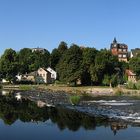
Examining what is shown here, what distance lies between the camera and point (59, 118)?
5700 centimetres

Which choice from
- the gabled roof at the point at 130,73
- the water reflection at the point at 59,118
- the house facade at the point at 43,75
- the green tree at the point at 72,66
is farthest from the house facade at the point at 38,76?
the water reflection at the point at 59,118

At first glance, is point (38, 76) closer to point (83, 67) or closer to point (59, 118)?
point (83, 67)

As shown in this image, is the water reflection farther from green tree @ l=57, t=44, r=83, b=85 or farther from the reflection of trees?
green tree @ l=57, t=44, r=83, b=85

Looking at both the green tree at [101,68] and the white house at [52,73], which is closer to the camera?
the green tree at [101,68]

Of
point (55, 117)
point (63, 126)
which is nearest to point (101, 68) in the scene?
→ point (55, 117)

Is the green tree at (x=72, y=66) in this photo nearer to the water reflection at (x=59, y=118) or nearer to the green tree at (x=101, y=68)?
the green tree at (x=101, y=68)

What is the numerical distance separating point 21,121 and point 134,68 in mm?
105685

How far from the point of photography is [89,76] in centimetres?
13600

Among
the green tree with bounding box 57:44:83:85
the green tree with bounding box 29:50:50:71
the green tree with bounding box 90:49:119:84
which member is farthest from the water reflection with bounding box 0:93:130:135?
the green tree with bounding box 29:50:50:71

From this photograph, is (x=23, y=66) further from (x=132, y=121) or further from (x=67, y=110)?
(x=132, y=121)

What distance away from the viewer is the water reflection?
162 feet

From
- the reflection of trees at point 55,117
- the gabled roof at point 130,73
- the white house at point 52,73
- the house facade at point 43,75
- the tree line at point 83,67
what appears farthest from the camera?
the white house at point 52,73

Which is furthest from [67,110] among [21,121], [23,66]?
[23,66]

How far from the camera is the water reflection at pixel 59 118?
49447mm
